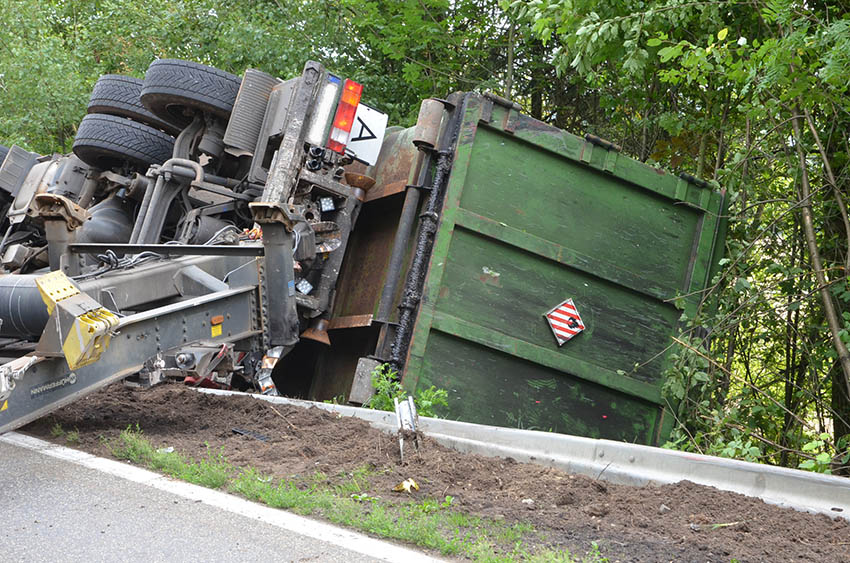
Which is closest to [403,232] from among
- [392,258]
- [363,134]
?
[392,258]

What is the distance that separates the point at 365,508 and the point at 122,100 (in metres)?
5.84

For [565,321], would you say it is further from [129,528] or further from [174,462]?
[129,528]

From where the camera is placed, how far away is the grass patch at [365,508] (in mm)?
2818

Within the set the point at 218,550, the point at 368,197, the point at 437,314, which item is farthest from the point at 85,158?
the point at 218,550

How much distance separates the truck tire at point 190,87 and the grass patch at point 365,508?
3532 millimetres

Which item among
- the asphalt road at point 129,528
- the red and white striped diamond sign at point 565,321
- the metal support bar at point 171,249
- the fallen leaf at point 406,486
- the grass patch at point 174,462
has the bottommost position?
the asphalt road at point 129,528

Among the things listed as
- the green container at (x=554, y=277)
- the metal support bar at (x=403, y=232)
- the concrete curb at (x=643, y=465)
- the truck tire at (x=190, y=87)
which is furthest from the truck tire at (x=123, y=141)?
the concrete curb at (x=643, y=465)

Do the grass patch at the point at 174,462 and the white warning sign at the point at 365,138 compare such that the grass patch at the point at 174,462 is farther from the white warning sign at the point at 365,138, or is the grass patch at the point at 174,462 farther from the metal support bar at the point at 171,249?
the white warning sign at the point at 365,138

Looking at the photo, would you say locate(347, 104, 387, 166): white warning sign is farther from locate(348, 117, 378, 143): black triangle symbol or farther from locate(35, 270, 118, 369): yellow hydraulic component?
locate(35, 270, 118, 369): yellow hydraulic component

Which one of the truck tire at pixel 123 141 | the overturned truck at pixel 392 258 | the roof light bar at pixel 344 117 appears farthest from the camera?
the truck tire at pixel 123 141

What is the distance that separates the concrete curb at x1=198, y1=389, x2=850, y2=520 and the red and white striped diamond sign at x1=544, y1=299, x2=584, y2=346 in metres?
1.60

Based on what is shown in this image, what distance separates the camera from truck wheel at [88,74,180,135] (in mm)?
7875

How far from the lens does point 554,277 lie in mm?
5914

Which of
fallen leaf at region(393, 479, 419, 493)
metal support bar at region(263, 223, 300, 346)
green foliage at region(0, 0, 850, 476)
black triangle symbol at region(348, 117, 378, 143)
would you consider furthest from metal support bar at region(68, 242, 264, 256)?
fallen leaf at region(393, 479, 419, 493)
